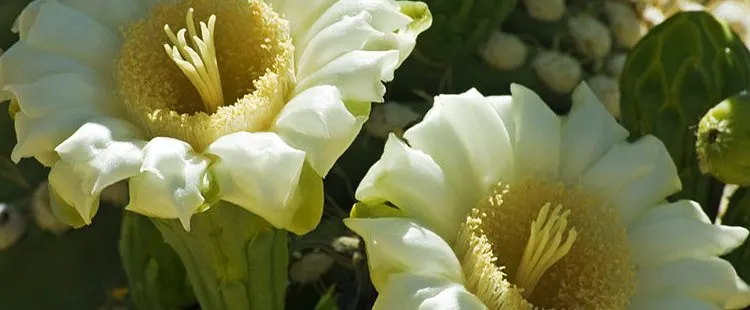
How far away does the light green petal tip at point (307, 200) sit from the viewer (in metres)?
0.59

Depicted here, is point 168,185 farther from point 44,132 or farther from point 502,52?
point 502,52

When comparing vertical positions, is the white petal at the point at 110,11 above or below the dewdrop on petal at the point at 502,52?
above

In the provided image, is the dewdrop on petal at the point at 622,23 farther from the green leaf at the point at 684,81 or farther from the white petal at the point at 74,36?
the white petal at the point at 74,36

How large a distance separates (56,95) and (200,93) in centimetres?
9

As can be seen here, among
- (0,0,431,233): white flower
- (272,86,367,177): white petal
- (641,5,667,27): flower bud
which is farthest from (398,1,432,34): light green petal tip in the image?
(641,5,667,27): flower bud

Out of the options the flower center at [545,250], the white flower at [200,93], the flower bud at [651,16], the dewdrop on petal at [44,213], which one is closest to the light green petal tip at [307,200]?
the white flower at [200,93]

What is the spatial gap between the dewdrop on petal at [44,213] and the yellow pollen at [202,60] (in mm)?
269

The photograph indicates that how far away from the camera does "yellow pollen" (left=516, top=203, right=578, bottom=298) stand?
63cm

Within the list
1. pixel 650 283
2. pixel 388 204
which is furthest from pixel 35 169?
pixel 650 283

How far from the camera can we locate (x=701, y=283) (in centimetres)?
65

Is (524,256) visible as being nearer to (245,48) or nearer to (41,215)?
(245,48)

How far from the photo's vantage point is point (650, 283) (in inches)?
26.5

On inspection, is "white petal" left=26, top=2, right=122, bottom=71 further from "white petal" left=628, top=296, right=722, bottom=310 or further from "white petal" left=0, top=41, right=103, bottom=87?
"white petal" left=628, top=296, right=722, bottom=310

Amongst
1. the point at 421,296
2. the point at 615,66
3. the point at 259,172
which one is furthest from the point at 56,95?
the point at 615,66
